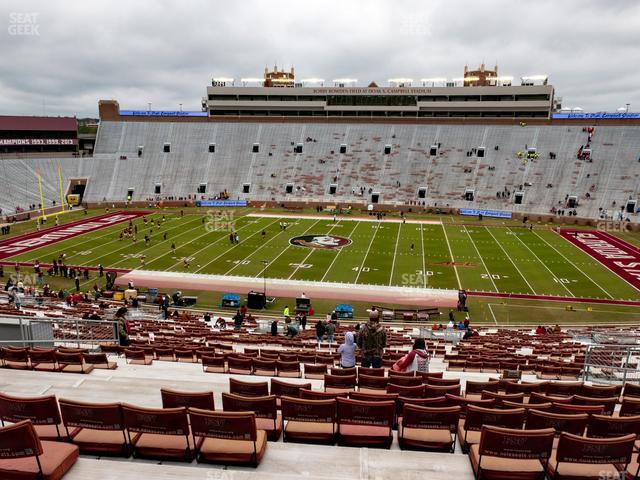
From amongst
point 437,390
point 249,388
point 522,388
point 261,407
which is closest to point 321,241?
point 522,388

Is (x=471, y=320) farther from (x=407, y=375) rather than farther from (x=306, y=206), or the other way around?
(x=306, y=206)

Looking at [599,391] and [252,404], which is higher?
[252,404]

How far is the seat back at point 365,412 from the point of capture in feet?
20.2

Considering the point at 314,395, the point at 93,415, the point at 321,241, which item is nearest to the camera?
the point at 93,415

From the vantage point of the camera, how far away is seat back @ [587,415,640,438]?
590cm

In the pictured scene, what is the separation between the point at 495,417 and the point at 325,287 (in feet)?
82.3

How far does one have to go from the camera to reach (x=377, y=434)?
634 cm

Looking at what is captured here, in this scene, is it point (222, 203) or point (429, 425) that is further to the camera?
point (222, 203)

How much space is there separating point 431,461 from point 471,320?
872 inches

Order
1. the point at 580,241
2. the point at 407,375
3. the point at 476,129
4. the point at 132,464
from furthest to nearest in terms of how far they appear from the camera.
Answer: the point at 476,129
the point at 580,241
the point at 407,375
the point at 132,464

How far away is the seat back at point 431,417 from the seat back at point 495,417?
0.21 metres

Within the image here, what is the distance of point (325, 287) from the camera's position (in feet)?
102

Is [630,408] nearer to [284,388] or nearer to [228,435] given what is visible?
[284,388]

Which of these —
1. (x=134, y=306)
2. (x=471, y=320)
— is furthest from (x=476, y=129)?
(x=134, y=306)
